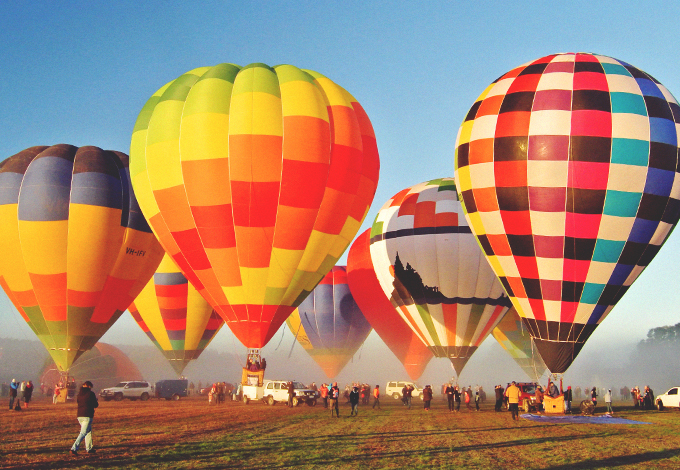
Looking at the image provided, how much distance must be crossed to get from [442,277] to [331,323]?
12.4 m

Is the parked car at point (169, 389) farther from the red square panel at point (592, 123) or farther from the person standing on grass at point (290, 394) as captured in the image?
the red square panel at point (592, 123)

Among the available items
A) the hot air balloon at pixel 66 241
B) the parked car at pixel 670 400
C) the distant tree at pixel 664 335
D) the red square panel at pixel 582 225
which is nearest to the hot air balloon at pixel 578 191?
the red square panel at pixel 582 225

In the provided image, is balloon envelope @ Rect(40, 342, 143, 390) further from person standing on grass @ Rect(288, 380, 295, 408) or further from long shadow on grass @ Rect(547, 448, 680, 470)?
long shadow on grass @ Rect(547, 448, 680, 470)

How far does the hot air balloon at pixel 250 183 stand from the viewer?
18.9 m

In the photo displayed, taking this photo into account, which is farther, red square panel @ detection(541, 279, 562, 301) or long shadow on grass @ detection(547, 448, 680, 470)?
red square panel @ detection(541, 279, 562, 301)

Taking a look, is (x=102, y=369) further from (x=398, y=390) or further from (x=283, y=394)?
(x=283, y=394)

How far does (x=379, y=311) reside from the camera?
35188 millimetres

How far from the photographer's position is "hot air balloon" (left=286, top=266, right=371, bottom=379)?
37.7 metres

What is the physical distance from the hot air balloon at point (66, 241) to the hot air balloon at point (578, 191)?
13545 mm

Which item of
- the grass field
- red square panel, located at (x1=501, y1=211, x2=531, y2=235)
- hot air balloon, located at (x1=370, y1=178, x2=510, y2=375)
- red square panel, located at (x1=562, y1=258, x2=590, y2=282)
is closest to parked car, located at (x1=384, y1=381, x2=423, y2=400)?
hot air balloon, located at (x1=370, y1=178, x2=510, y2=375)

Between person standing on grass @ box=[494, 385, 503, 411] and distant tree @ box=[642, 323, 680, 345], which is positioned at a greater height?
distant tree @ box=[642, 323, 680, 345]

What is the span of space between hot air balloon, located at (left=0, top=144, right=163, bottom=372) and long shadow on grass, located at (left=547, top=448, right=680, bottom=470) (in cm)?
1842

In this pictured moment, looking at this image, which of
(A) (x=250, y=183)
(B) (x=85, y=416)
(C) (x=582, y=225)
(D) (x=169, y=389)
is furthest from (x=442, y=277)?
(B) (x=85, y=416)

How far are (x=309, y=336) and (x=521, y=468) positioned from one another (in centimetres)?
2910
